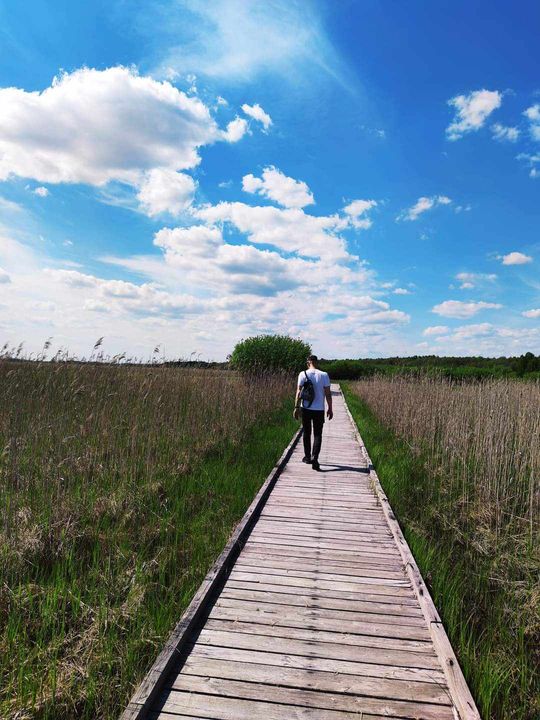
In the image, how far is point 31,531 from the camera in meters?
3.98

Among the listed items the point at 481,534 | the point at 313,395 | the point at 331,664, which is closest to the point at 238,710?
the point at 331,664

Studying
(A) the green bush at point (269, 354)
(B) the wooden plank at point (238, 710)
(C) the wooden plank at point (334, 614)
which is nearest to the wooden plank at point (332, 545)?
(C) the wooden plank at point (334, 614)

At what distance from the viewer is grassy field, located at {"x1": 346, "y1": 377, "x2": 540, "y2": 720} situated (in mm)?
2879

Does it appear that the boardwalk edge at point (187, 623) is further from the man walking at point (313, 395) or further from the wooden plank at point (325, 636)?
the man walking at point (313, 395)

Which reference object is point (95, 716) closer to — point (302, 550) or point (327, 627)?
point (327, 627)

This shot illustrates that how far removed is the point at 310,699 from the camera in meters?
2.38

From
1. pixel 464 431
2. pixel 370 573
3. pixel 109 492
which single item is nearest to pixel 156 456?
pixel 109 492

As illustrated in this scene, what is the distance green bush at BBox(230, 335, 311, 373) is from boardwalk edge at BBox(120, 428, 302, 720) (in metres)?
15.1

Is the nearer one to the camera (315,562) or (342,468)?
(315,562)

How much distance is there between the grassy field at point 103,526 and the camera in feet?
8.71

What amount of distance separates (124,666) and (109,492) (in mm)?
2756

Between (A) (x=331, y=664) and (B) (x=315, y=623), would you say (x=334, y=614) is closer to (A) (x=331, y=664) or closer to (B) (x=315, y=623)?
(B) (x=315, y=623)

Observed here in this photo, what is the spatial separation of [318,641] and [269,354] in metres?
18.0

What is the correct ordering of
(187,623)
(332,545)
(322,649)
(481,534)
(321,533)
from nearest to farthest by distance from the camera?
(322,649)
(187,623)
(332,545)
(321,533)
(481,534)
